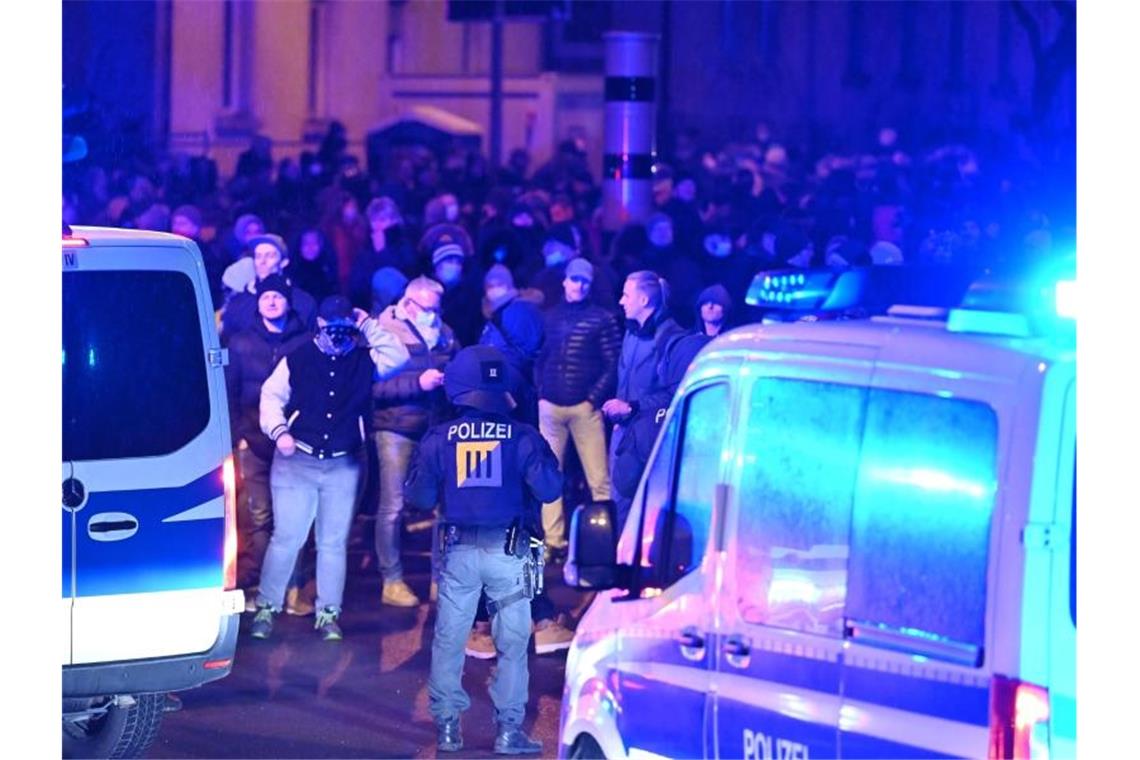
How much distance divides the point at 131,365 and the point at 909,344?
12.2 ft

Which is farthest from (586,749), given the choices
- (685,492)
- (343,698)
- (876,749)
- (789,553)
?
(343,698)

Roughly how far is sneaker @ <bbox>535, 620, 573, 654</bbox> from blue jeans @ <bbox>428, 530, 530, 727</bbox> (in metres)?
1.75

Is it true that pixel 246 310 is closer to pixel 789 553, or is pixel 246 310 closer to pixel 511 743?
pixel 511 743

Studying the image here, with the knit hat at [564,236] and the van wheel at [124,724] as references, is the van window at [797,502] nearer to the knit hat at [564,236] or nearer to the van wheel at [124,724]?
the van wheel at [124,724]

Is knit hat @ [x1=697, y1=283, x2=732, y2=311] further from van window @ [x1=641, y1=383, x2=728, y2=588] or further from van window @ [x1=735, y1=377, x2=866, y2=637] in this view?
van window @ [x1=735, y1=377, x2=866, y2=637]

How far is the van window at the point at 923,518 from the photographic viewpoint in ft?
13.6

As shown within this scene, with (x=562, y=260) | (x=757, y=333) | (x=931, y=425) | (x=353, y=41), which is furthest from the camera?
(x=353, y=41)

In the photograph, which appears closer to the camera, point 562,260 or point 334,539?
point 334,539

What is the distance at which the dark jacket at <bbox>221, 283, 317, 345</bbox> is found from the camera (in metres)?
11.3

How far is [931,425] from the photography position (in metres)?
4.32

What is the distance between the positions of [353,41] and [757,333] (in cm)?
3288

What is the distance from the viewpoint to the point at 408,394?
10.8 meters
